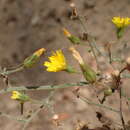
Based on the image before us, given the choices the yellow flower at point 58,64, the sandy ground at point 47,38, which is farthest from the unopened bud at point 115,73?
the sandy ground at point 47,38

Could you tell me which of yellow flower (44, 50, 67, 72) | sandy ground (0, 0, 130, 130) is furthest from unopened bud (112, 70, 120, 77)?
sandy ground (0, 0, 130, 130)

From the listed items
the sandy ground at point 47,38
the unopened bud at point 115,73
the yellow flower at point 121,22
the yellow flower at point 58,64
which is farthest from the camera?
the sandy ground at point 47,38

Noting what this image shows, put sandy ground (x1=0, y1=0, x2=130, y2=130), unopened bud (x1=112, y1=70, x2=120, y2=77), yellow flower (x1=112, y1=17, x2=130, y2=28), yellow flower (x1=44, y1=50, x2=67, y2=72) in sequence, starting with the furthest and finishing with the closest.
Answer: sandy ground (x1=0, y1=0, x2=130, y2=130) < yellow flower (x1=112, y1=17, x2=130, y2=28) < yellow flower (x1=44, y1=50, x2=67, y2=72) < unopened bud (x1=112, y1=70, x2=120, y2=77)

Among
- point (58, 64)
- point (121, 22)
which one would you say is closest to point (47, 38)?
Result: point (121, 22)

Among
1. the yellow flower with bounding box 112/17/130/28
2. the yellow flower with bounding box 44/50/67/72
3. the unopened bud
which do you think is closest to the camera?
the unopened bud

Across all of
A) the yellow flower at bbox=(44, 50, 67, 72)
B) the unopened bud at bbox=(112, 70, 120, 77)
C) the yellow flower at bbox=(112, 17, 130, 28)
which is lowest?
the unopened bud at bbox=(112, 70, 120, 77)

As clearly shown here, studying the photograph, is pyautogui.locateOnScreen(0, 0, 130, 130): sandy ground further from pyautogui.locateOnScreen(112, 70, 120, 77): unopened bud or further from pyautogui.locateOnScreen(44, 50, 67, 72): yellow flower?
pyautogui.locateOnScreen(112, 70, 120, 77): unopened bud

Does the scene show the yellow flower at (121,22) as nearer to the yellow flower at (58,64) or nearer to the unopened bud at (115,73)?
the yellow flower at (58,64)

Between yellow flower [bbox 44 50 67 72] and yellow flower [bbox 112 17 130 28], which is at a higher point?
yellow flower [bbox 112 17 130 28]

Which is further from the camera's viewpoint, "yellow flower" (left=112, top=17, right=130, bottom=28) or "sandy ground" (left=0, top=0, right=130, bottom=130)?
"sandy ground" (left=0, top=0, right=130, bottom=130)
